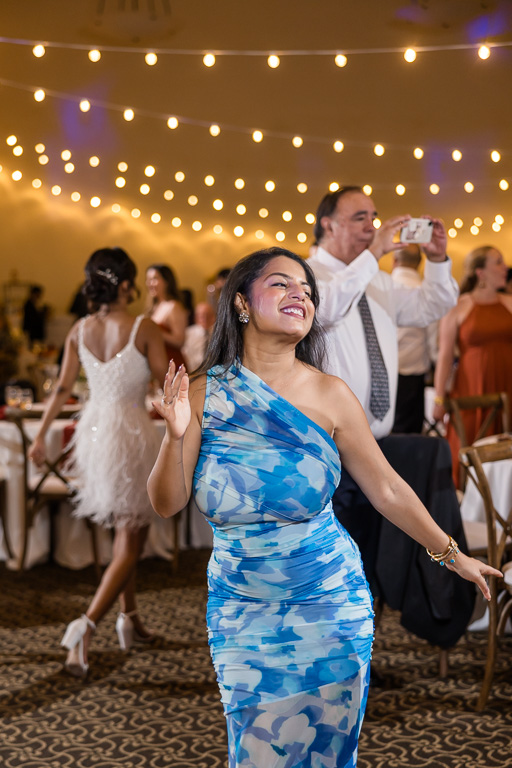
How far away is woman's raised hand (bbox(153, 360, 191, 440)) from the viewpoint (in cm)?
153

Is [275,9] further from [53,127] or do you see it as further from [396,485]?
[396,485]

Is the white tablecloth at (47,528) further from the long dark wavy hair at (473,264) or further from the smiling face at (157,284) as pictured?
the long dark wavy hair at (473,264)

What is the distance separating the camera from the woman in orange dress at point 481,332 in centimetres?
470

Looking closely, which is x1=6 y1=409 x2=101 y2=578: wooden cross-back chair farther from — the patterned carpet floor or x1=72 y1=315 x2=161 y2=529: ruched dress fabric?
x1=72 y1=315 x2=161 y2=529: ruched dress fabric

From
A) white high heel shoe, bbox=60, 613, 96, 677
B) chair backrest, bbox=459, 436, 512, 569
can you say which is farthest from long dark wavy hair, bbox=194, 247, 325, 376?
white high heel shoe, bbox=60, 613, 96, 677

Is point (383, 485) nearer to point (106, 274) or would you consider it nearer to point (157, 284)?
point (106, 274)

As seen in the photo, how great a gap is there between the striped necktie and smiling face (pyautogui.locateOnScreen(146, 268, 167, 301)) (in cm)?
266

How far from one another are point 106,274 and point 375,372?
1.20 m

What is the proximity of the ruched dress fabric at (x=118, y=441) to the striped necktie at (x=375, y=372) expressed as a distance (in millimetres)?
987

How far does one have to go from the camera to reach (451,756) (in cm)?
Answer: 254

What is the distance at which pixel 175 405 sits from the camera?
154 centimetres

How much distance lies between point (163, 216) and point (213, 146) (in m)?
2.52

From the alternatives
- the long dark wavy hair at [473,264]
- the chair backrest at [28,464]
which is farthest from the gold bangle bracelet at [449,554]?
the long dark wavy hair at [473,264]

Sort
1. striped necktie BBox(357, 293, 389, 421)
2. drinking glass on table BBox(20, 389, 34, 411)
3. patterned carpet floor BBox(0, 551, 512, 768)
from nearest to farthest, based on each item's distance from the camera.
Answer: patterned carpet floor BBox(0, 551, 512, 768)
striped necktie BBox(357, 293, 389, 421)
drinking glass on table BBox(20, 389, 34, 411)
